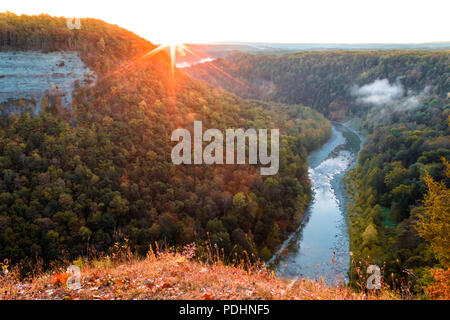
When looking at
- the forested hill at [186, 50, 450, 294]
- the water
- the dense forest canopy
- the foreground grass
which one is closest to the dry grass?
the foreground grass

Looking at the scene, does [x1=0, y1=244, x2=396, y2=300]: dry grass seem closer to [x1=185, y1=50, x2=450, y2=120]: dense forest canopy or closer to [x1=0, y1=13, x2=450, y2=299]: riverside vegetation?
[x1=0, y1=13, x2=450, y2=299]: riverside vegetation

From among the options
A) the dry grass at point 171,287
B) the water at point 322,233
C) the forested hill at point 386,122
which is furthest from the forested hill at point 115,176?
the forested hill at point 386,122

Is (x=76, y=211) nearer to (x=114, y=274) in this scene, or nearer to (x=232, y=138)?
(x=114, y=274)

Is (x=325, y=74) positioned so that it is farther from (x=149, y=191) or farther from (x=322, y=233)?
(x=149, y=191)

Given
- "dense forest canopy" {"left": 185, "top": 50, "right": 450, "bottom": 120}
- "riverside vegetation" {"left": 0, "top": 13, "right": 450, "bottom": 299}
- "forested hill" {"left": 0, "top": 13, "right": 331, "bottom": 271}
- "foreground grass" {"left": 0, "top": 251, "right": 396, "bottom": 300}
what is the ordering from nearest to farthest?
"foreground grass" {"left": 0, "top": 251, "right": 396, "bottom": 300}
"riverside vegetation" {"left": 0, "top": 13, "right": 450, "bottom": 299}
"forested hill" {"left": 0, "top": 13, "right": 331, "bottom": 271}
"dense forest canopy" {"left": 185, "top": 50, "right": 450, "bottom": 120}

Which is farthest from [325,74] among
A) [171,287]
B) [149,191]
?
[171,287]
